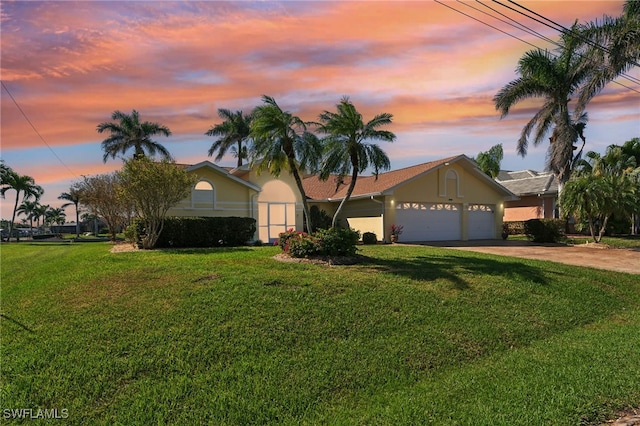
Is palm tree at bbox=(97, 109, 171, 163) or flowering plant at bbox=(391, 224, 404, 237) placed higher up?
palm tree at bbox=(97, 109, 171, 163)

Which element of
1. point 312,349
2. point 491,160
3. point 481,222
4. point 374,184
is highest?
point 491,160

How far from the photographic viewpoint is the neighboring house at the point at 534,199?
31906 millimetres

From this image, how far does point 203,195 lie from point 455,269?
49.4 ft

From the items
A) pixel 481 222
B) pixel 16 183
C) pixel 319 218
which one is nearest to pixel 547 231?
pixel 481 222

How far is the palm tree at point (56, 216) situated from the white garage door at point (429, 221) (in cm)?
9473

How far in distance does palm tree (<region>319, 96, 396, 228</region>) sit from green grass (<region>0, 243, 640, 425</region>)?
4.35m

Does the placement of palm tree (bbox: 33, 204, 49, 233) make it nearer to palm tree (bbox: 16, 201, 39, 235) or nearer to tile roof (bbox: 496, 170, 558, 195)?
palm tree (bbox: 16, 201, 39, 235)

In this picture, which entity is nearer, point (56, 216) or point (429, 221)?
point (429, 221)

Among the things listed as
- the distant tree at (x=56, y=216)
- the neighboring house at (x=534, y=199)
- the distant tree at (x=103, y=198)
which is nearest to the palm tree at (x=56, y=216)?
the distant tree at (x=56, y=216)

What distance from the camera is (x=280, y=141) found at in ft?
41.8

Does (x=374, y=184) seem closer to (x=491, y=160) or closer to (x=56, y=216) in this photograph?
(x=491, y=160)

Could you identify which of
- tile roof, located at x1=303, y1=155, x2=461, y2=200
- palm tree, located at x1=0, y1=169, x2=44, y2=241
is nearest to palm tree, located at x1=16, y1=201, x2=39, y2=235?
palm tree, located at x1=0, y1=169, x2=44, y2=241

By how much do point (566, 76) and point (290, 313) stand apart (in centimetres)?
2820

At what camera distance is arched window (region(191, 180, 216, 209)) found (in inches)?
840
